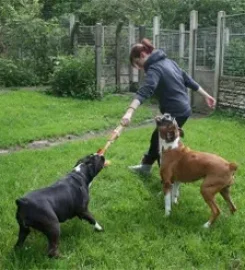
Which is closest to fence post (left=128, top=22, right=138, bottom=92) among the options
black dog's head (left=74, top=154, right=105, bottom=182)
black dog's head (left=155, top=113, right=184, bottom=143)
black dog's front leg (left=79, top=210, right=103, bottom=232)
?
black dog's head (left=155, top=113, right=184, bottom=143)

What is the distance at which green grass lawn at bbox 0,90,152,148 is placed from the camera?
949 centimetres

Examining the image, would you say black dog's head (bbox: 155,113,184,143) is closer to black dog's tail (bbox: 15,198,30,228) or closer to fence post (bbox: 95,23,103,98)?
black dog's tail (bbox: 15,198,30,228)

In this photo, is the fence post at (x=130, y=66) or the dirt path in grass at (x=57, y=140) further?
the fence post at (x=130, y=66)

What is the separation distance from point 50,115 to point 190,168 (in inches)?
261

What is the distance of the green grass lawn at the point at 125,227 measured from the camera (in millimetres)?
4574

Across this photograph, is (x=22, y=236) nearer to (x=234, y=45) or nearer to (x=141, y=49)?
(x=141, y=49)

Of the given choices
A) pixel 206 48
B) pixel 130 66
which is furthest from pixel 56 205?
pixel 130 66

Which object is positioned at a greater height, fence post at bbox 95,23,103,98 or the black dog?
Answer: fence post at bbox 95,23,103,98

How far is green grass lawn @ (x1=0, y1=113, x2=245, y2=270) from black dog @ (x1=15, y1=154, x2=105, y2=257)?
0.22 meters

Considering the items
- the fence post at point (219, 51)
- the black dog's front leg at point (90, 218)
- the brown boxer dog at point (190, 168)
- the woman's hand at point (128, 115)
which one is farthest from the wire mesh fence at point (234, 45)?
the black dog's front leg at point (90, 218)

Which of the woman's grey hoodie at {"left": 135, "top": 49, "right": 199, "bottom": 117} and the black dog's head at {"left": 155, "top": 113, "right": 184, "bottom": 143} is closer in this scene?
the black dog's head at {"left": 155, "top": 113, "right": 184, "bottom": 143}

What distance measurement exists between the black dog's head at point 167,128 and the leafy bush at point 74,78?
899 cm

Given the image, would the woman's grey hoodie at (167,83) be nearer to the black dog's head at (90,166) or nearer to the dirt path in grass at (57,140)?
the black dog's head at (90,166)

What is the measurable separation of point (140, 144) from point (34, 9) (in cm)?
1247
